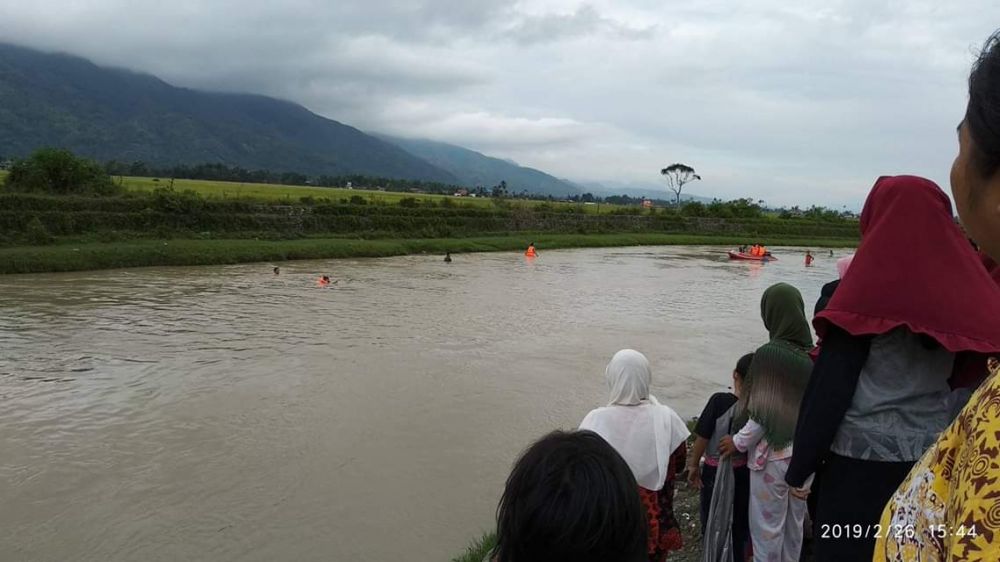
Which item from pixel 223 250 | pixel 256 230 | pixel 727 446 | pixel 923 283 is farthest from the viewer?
pixel 256 230

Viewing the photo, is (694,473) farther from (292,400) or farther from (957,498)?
(292,400)

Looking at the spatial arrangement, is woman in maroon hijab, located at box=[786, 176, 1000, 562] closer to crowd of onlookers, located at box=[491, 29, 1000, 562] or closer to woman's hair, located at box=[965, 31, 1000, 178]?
crowd of onlookers, located at box=[491, 29, 1000, 562]

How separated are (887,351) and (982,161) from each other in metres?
1.25

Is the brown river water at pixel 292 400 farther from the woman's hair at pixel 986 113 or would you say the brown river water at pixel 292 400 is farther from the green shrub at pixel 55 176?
the green shrub at pixel 55 176

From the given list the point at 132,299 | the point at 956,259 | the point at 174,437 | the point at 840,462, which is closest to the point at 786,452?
the point at 840,462

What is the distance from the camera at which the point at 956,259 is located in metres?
2.05

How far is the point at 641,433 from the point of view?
10.1 feet

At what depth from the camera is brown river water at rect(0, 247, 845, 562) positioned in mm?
5457

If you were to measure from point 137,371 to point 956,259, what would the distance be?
10412mm

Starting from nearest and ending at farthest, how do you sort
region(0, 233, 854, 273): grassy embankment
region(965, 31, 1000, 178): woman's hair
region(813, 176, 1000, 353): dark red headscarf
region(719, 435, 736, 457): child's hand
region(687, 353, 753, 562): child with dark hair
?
region(965, 31, 1000, 178): woman's hair, region(813, 176, 1000, 353): dark red headscarf, region(719, 435, 736, 457): child's hand, region(687, 353, 753, 562): child with dark hair, region(0, 233, 854, 273): grassy embankment

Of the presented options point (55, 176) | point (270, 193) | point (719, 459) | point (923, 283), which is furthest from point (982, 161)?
point (270, 193)

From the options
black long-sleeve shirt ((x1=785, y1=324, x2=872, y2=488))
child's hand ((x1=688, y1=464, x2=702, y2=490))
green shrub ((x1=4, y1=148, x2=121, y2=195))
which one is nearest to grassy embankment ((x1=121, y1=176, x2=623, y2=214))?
A: green shrub ((x1=4, y1=148, x2=121, y2=195))

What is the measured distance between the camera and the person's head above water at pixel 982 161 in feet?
3.42

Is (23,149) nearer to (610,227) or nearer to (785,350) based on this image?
(610,227)
